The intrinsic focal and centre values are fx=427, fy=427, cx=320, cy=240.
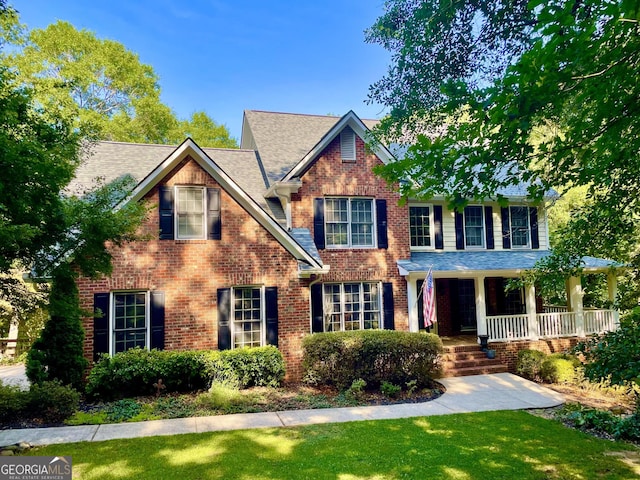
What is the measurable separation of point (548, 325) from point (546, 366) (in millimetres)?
2843

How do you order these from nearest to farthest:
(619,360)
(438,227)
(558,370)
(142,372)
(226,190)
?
(619,360) → (142,372) → (226,190) → (558,370) → (438,227)

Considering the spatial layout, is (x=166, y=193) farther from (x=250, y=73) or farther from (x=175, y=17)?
(x=250, y=73)

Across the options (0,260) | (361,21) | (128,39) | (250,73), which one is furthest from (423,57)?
(128,39)

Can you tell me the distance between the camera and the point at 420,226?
1552 cm

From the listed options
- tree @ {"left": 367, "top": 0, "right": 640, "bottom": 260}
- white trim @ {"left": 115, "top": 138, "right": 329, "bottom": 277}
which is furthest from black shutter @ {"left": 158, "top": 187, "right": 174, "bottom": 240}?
tree @ {"left": 367, "top": 0, "right": 640, "bottom": 260}

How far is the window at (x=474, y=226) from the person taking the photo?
628 inches

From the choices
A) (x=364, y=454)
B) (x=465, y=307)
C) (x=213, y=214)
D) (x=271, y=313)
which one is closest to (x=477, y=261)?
(x=465, y=307)

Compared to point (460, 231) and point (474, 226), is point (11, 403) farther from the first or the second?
point (474, 226)

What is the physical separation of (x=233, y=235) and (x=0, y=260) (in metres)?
5.96

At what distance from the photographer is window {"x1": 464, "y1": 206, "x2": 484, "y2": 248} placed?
1595 cm

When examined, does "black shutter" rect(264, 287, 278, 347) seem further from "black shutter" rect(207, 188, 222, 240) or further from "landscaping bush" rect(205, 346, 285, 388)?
"black shutter" rect(207, 188, 222, 240)

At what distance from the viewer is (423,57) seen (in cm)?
1055

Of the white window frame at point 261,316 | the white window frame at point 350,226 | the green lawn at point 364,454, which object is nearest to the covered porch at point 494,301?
the white window frame at point 350,226

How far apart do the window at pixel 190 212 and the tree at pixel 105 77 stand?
49.9 ft
